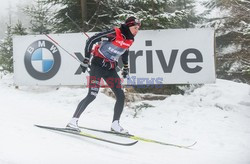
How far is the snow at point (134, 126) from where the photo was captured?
394cm

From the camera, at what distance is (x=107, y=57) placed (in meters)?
5.30

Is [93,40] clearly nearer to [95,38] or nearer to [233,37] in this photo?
[95,38]

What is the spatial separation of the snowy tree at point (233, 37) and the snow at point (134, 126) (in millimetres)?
2862

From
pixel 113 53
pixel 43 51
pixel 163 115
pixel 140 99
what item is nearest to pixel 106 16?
pixel 43 51

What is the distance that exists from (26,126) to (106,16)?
6978mm

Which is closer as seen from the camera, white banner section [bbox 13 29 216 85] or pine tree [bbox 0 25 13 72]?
white banner section [bbox 13 29 216 85]

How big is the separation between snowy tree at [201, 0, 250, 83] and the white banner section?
3.08 meters

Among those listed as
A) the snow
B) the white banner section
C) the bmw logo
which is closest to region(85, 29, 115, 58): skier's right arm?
the snow

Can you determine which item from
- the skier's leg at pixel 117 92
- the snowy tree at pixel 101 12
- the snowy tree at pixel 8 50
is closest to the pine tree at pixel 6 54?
the snowy tree at pixel 8 50

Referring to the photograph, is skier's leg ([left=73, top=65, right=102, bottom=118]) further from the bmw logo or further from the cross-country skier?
the bmw logo

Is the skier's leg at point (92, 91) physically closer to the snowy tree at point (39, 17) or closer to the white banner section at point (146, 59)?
the white banner section at point (146, 59)

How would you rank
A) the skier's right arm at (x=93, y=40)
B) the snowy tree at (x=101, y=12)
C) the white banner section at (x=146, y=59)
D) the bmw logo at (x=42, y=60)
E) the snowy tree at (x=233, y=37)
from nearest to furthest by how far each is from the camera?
the skier's right arm at (x=93, y=40) → the white banner section at (x=146, y=59) → the bmw logo at (x=42, y=60) → the snowy tree at (x=101, y=12) → the snowy tree at (x=233, y=37)

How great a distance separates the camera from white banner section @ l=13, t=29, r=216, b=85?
8.19 meters

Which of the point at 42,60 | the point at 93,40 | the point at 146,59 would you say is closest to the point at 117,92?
the point at 93,40
